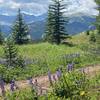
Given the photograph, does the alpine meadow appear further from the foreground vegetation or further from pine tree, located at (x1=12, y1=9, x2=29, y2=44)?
pine tree, located at (x1=12, y1=9, x2=29, y2=44)

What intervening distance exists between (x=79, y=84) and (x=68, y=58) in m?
15.4

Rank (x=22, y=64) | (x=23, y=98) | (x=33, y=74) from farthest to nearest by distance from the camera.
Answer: (x=22, y=64) < (x=33, y=74) < (x=23, y=98)

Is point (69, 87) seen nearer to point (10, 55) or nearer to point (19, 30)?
point (10, 55)

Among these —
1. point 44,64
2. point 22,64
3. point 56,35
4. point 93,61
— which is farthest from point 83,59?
point 56,35

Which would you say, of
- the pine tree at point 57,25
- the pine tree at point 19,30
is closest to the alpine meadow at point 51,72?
the pine tree at point 57,25

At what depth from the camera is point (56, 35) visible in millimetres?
57656

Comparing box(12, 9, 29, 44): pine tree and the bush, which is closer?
the bush

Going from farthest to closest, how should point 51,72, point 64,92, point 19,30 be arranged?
1. point 19,30
2. point 51,72
3. point 64,92

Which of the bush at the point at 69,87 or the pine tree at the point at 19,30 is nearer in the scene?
the bush at the point at 69,87

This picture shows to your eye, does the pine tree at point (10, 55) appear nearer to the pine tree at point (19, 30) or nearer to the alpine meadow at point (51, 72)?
the alpine meadow at point (51, 72)

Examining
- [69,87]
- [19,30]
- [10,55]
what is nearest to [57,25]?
[19,30]

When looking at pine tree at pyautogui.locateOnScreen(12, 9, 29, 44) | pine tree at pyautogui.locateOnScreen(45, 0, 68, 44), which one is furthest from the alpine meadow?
pine tree at pyautogui.locateOnScreen(12, 9, 29, 44)

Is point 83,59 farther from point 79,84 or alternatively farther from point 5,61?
point 79,84

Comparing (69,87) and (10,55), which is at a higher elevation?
(69,87)
